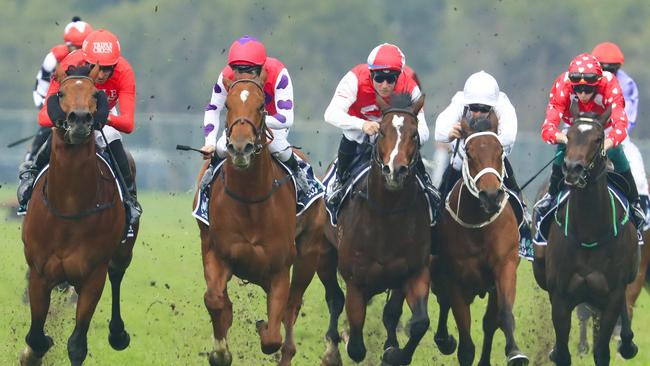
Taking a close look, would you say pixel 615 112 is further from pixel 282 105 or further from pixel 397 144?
pixel 282 105

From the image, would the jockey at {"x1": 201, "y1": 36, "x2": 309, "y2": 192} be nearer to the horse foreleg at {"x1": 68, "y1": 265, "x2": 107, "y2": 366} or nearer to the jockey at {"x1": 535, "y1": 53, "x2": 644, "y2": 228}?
the horse foreleg at {"x1": 68, "y1": 265, "x2": 107, "y2": 366}

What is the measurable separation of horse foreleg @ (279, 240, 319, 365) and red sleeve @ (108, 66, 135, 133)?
5.29 ft

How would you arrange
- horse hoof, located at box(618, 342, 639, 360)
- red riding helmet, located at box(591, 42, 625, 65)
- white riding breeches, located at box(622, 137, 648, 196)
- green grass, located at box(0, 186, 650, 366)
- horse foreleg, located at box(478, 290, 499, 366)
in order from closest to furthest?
1. horse foreleg, located at box(478, 290, 499, 366)
2. horse hoof, located at box(618, 342, 639, 360)
3. green grass, located at box(0, 186, 650, 366)
4. white riding breeches, located at box(622, 137, 648, 196)
5. red riding helmet, located at box(591, 42, 625, 65)

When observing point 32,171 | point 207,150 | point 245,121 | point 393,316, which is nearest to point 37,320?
point 32,171

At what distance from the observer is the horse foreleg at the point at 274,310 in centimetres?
1038

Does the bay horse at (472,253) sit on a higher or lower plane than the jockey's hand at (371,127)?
lower

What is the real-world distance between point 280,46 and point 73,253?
131 feet

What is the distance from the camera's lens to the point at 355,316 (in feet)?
37.0

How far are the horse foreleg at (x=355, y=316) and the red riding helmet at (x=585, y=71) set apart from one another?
7.16 feet

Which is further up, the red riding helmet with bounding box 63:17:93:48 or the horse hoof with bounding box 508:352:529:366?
the red riding helmet with bounding box 63:17:93:48

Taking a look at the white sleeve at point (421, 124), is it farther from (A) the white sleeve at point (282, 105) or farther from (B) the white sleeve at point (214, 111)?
(B) the white sleeve at point (214, 111)

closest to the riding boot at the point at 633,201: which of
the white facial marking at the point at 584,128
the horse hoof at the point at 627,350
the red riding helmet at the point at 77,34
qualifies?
the horse hoof at the point at 627,350

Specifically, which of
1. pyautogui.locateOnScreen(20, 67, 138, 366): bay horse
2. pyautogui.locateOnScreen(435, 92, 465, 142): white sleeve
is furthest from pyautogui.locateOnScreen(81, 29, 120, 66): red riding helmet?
pyautogui.locateOnScreen(435, 92, 465, 142): white sleeve

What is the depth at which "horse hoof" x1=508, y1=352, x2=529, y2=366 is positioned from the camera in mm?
10789
